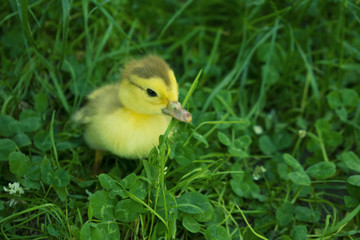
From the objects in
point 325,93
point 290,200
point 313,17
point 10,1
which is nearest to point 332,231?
point 290,200

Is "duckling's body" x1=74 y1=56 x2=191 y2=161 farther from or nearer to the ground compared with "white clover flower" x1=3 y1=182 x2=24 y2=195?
farther from the ground

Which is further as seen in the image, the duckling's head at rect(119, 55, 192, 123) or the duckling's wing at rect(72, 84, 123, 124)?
the duckling's wing at rect(72, 84, 123, 124)

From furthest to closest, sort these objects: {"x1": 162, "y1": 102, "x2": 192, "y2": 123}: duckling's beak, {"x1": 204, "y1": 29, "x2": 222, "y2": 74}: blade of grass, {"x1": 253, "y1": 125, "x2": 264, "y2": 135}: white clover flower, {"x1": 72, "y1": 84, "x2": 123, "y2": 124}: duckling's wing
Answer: {"x1": 204, "y1": 29, "x2": 222, "y2": 74}: blade of grass < {"x1": 253, "y1": 125, "x2": 264, "y2": 135}: white clover flower < {"x1": 72, "y1": 84, "x2": 123, "y2": 124}: duckling's wing < {"x1": 162, "y1": 102, "x2": 192, "y2": 123}: duckling's beak

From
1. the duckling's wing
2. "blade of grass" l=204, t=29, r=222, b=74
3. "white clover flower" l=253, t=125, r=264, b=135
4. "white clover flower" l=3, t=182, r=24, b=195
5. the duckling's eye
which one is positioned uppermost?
the duckling's eye

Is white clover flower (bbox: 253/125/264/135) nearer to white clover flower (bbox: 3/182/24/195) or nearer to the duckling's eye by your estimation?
the duckling's eye

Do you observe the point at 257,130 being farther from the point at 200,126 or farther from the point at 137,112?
the point at 137,112

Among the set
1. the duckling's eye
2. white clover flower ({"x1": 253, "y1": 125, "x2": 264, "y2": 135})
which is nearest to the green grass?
white clover flower ({"x1": 253, "y1": 125, "x2": 264, "y2": 135})

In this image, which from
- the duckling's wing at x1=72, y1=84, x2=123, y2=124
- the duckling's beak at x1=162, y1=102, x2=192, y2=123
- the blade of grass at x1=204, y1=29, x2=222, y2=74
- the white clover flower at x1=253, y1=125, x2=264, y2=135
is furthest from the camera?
the blade of grass at x1=204, y1=29, x2=222, y2=74
